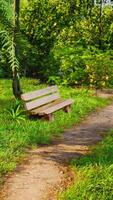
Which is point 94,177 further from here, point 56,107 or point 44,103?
point 44,103

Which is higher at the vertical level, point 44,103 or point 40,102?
point 40,102

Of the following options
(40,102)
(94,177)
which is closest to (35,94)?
(40,102)

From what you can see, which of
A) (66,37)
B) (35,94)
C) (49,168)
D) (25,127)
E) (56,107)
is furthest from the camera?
(66,37)

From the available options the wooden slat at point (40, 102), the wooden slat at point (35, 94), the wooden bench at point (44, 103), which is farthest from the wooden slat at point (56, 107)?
the wooden slat at point (35, 94)

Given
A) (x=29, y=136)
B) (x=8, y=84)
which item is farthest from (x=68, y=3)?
(x=29, y=136)

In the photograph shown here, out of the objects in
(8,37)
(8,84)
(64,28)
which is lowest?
(8,84)

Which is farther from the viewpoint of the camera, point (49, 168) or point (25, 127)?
point (25, 127)

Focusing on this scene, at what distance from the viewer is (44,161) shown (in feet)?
30.6

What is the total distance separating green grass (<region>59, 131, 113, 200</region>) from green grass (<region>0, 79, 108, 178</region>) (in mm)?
1226

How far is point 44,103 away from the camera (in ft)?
43.7

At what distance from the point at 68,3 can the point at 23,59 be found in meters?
4.15

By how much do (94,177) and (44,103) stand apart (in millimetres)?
5290

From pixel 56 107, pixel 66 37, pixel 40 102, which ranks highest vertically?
pixel 66 37

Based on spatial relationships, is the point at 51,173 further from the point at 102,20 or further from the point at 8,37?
the point at 102,20
